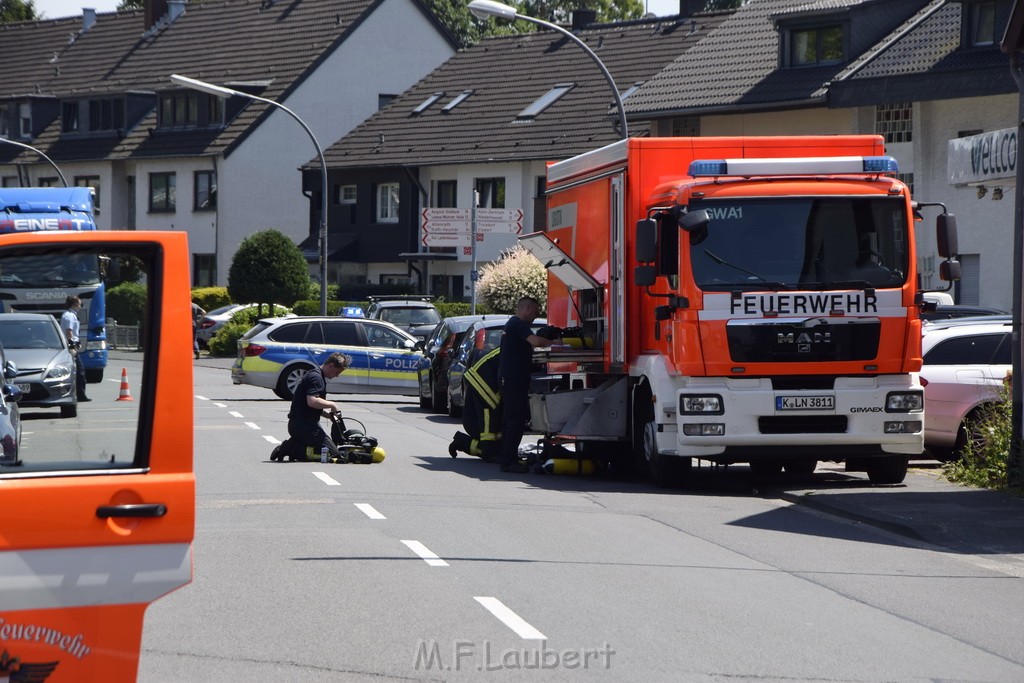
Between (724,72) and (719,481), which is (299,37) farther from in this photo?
(719,481)

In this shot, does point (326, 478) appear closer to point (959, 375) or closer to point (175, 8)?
point (959, 375)

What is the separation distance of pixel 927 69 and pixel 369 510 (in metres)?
25.0

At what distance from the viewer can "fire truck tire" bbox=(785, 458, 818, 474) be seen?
16891 mm

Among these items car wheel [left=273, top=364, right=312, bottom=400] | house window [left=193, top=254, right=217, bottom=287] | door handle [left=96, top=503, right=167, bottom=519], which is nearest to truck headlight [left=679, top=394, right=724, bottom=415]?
door handle [left=96, top=503, right=167, bottom=519]

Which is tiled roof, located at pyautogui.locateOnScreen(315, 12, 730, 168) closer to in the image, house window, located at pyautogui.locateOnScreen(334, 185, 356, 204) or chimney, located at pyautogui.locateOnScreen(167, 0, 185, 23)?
house window, located at pyautogui.locateOnScreen(334, 185, 356, 204)

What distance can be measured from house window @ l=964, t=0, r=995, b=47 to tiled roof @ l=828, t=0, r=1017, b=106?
0.25m

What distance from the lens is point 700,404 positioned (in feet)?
46.0

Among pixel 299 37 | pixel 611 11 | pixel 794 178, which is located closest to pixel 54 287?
pixel 794 178

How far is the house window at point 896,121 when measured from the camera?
35838 mm

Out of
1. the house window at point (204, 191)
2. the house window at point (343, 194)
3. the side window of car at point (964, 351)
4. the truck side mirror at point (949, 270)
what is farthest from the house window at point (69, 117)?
the truck side mirror at point (949, 270)

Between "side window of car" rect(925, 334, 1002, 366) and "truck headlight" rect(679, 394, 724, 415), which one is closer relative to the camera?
"truck headlight" rect(679, 394, 724, 415)

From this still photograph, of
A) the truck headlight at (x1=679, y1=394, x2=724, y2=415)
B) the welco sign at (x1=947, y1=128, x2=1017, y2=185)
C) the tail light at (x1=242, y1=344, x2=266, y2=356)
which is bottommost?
the truck headlight at (x1=679, y1=394, x2=724, y2=415)

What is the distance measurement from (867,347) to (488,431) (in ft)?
16.7

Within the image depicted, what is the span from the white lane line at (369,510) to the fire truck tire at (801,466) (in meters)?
5.71
